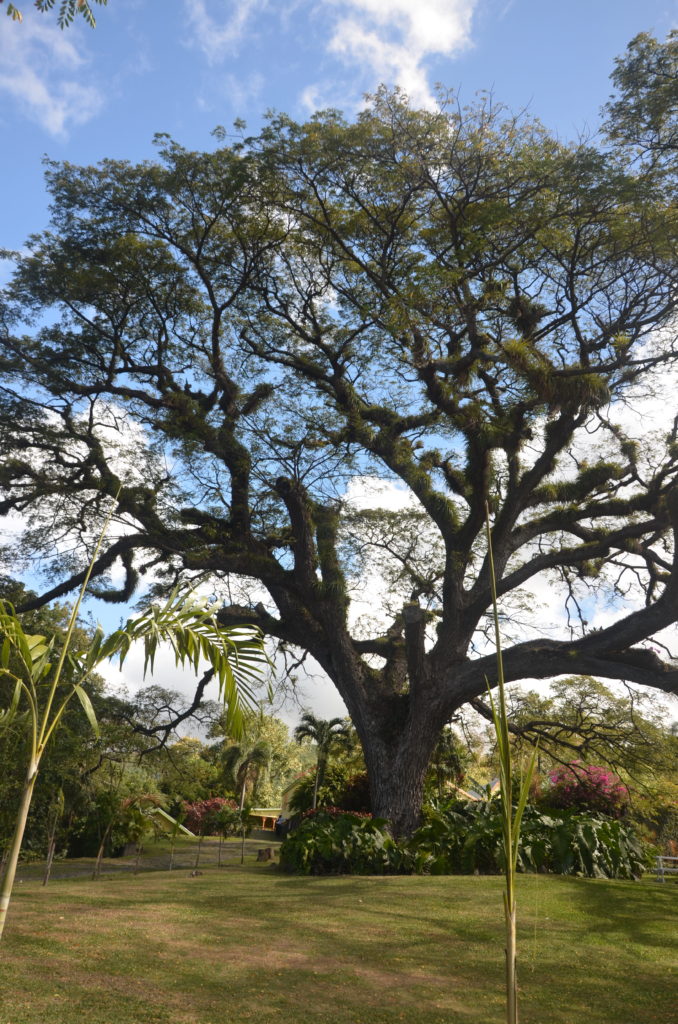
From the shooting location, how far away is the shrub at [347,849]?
11414mm

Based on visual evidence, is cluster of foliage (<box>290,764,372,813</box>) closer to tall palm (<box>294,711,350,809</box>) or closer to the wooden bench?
tall palm (<box>294,711,350,809</box>)

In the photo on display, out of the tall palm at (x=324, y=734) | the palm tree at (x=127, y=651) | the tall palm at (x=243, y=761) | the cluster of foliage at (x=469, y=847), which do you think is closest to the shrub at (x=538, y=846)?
the cluster of foliage at (x=469, y=847)

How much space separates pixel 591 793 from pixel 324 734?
12720 millimetres

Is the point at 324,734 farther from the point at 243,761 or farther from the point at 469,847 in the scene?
the point at 469,847

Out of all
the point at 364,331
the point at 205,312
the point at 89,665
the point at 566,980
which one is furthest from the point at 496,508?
the point at 89,665

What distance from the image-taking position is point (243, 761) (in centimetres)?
3412

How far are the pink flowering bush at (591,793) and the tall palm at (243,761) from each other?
19.0m

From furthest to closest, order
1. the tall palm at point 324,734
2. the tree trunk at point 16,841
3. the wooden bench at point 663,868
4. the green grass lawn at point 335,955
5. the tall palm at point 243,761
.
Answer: the tall palm at point 243,761 < the tall palm at point 324,734 < the wooden bench at point 663,868 < the green grass lawn at point 335,955 < the tree trunk at point 16,841

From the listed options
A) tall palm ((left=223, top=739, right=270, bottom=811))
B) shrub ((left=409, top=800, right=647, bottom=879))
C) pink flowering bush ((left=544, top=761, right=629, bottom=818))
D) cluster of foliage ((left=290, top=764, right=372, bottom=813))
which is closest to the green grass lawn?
shrub ((left=409, top=800, right=647, bottom=879))

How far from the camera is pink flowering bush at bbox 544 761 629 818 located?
50.9 ft

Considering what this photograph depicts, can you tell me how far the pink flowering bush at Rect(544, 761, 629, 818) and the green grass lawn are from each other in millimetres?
6355

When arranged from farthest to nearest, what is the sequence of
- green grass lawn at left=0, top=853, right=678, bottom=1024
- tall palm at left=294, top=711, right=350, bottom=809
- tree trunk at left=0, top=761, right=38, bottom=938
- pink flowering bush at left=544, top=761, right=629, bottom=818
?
tall palm at left=294, top=711, right=350, bottom=809 < pink flowering bush at left=544, top=761, right=629, bottom=818 < green grass lawn at left=0, top=853, right=678, bottom=1024 < tree trunk at left=0, top=761, right=38, bottom=938

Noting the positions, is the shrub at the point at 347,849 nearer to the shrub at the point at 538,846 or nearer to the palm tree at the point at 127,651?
the shrub at the point at 538,846

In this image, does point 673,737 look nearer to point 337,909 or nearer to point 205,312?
point 337,909
